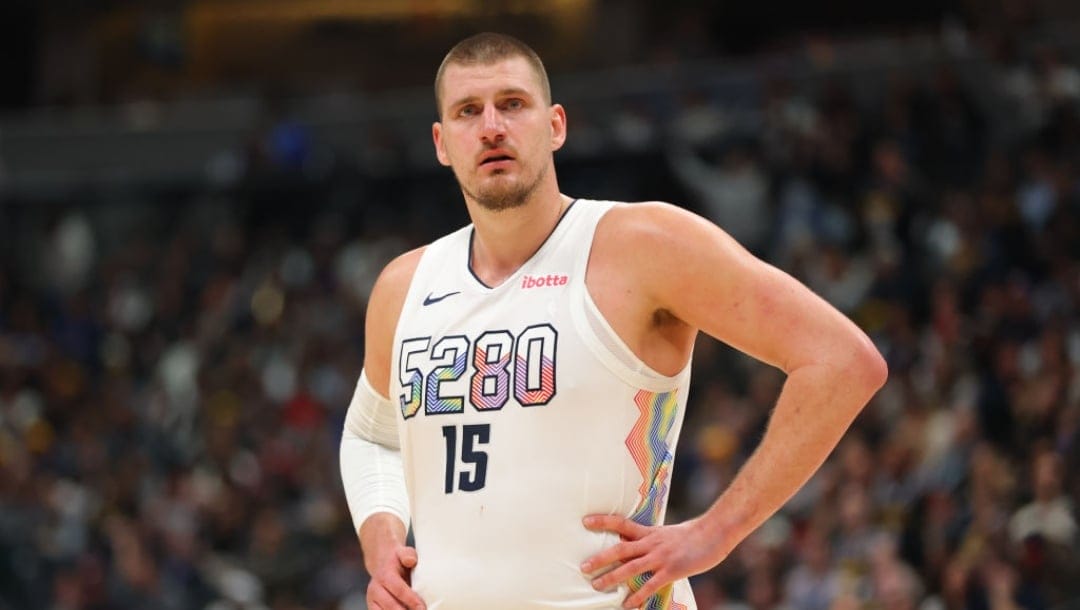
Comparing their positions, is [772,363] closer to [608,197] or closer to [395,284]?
[395,284]

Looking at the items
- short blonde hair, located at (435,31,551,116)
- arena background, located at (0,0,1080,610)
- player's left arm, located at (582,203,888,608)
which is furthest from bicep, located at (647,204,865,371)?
arena background, located at (0,0,1080,610)

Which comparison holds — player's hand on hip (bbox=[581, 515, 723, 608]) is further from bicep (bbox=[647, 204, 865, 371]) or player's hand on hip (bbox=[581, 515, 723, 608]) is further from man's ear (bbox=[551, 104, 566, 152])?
man's ear (bbox=[551, 104, 566, 152])

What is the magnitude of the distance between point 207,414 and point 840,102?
23.8 feet

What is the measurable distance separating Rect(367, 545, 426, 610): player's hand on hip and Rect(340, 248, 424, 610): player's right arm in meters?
0.09

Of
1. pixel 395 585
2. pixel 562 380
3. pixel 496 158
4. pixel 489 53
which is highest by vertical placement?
pixel 489 53

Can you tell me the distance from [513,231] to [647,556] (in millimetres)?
1084

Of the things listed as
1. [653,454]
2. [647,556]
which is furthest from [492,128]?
[647,556]

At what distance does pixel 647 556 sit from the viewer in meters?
4.35

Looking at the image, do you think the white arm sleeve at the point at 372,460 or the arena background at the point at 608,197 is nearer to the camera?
the white arm sleeve at the point at 372,460

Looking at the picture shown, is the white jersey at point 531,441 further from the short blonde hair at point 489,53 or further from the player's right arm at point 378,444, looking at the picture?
the short blonde hair at point 489,53

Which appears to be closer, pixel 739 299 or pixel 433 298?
pixel 739 299

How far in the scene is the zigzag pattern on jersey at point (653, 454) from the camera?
453 cm

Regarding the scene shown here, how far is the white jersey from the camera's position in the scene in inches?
174

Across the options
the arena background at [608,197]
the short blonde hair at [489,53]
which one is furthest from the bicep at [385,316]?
the arena background at [608,197]
